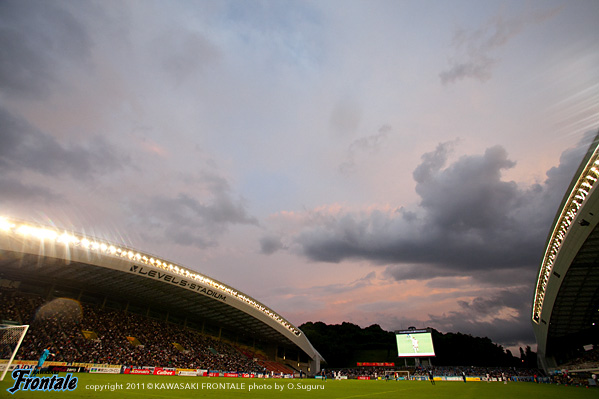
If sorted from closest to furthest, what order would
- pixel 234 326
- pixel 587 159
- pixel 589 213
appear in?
1. pixel 587 159
2. pixel 589 213
3. pixel 234 326

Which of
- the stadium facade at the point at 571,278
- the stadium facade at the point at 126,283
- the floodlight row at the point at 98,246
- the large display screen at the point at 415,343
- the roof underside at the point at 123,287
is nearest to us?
the floodlight row at the point at 98,246

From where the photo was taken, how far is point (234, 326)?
2382 inches

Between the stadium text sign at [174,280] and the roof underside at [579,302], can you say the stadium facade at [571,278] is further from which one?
the stadium text sign at [174,280]

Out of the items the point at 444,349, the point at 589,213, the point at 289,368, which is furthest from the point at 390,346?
the point at 589,213

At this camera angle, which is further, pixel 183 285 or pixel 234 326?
pixel 234 326

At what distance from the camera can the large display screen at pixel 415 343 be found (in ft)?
193

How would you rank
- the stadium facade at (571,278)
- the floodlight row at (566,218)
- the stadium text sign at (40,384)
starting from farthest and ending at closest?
1. the stadium facade at (571,278)
2. the floodlight row at (566,218)
3. the stadium text sign at (40,384)

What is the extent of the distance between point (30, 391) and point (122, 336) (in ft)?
107

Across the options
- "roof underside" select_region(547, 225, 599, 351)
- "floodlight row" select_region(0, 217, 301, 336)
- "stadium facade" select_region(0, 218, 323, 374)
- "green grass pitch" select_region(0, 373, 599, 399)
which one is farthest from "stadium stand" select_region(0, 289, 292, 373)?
"roof underside" select_region(547, 225, 599, 351)

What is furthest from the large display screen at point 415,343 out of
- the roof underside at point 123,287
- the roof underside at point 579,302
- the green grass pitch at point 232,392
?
the green grass pitch at point 232,392

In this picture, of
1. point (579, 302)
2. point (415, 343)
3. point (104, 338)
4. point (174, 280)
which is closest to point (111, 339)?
point (104, 338)

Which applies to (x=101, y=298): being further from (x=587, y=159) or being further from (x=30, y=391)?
(x=587, y=159)

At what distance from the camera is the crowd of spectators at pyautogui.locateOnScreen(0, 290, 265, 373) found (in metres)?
33.1

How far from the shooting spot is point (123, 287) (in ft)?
138
